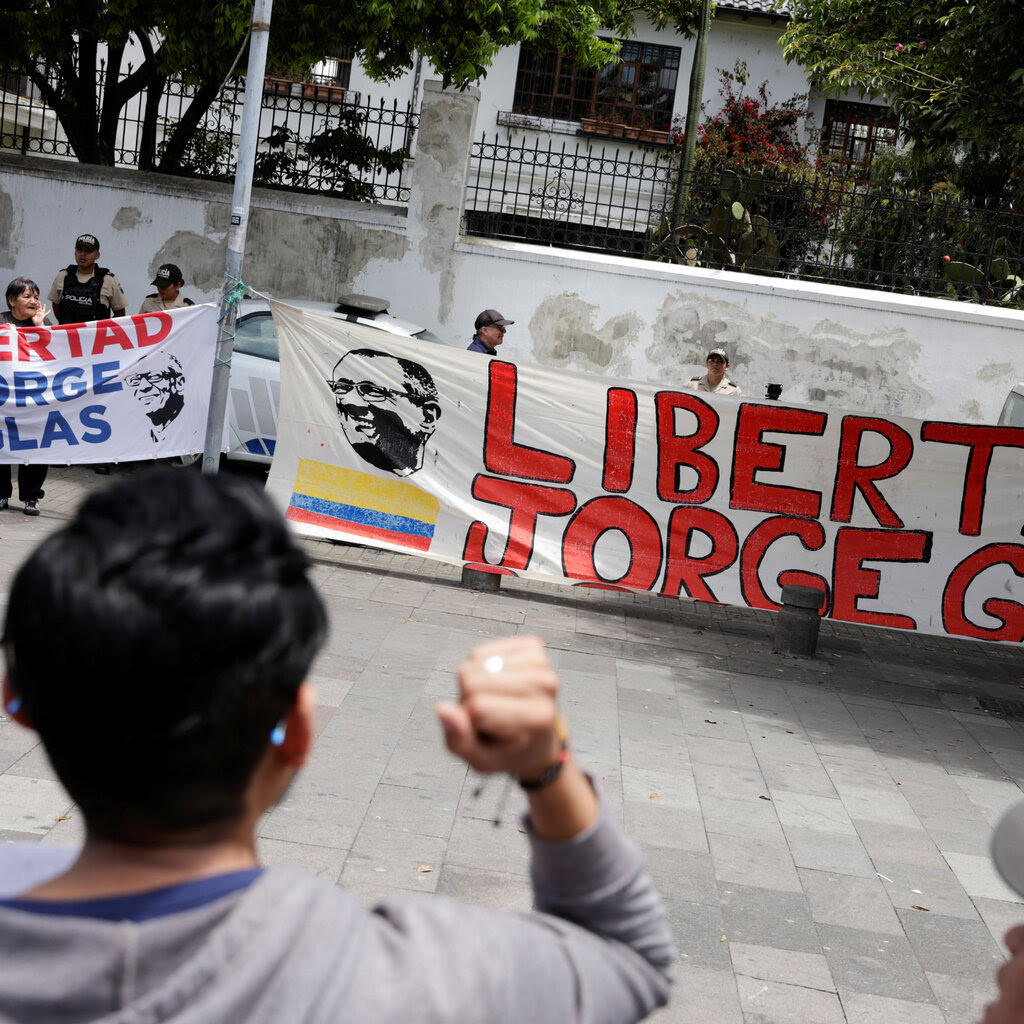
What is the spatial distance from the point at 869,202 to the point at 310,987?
12429 millimetres

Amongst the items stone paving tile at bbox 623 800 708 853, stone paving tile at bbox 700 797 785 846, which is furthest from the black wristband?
stone paving tile at bbox 700 797 785 846

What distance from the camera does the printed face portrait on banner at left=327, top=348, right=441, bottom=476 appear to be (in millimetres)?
8797

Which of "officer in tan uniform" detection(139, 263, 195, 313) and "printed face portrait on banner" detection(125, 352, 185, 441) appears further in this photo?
"officer in tan uniform" detection(139, 263, 195, 313)

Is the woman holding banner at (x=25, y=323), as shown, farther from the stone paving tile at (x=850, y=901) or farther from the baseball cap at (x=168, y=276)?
the stone paving tile at (x=850, y=901)

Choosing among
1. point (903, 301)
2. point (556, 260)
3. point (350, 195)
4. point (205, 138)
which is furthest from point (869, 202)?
point (205, 138)

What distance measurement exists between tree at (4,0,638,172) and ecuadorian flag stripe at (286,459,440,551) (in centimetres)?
474

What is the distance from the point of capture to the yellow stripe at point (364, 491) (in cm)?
884

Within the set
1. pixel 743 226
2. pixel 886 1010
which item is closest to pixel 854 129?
pixel 743 226

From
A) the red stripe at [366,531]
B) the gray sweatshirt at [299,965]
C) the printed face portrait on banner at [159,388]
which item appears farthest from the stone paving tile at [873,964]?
the printed face portrait on banner at [159,388]

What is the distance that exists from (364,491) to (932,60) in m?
6.94

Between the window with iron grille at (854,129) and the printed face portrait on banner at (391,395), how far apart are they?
798 inches

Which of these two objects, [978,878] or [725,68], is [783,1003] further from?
[725,68]

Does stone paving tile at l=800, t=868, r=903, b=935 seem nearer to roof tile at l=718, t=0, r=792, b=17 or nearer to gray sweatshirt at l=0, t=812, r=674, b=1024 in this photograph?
gray sweatshirt at l=0, t=812, r=674, b=1024

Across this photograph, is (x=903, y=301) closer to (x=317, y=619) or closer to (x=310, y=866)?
(x=310, y=866)
